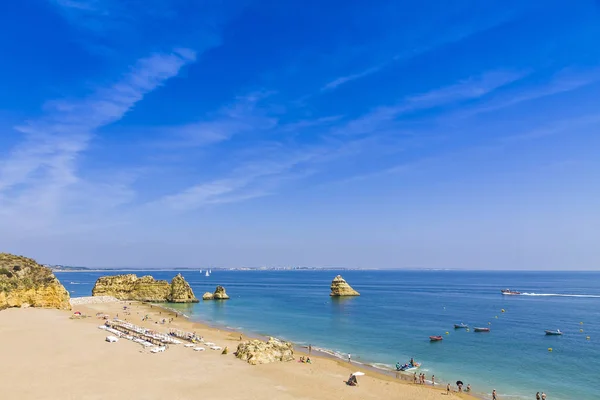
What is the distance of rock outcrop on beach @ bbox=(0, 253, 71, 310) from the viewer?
63750 millimetres

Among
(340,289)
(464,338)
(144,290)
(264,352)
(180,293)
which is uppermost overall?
(264,352)

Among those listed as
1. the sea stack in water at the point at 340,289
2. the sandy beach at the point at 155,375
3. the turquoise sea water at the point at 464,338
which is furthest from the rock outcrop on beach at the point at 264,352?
the sea stack in water at the point at 340,289

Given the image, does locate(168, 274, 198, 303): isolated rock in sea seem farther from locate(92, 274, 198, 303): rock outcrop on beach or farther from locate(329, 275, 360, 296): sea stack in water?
locate(329, 275, 360, 296): sea stack in water

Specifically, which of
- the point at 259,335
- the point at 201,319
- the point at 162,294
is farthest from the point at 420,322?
the point at 162,294

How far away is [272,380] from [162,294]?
298 feet

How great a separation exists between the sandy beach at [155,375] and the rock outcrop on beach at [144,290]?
2530 inches

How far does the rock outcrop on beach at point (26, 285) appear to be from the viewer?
209 feet

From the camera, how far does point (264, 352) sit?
4062 cm

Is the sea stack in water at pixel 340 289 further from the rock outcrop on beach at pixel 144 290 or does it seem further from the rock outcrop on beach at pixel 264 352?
the rock outcrop on beach at pixel 264 352

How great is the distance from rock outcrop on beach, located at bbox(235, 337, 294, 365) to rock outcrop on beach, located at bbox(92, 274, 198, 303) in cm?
7614

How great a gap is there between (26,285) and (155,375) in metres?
49.4

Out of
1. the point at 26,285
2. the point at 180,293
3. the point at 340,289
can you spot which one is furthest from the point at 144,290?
the point at 340,289

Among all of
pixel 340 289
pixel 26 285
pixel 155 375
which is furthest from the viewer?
pixel 340 289

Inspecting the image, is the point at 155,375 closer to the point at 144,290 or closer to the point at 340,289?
the point at 144,290
